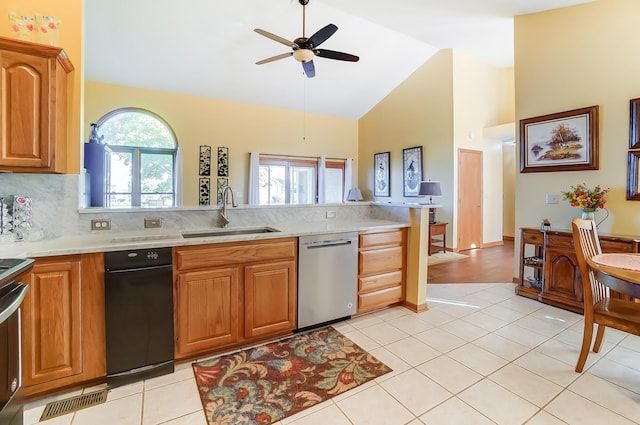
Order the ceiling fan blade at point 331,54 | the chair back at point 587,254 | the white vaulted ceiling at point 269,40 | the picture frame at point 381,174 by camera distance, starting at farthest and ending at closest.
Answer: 1. the picture frame at point 381,174
2. the white vaulted ceiling at point 269,40
3. the ceiling fan blade at point 331,54
4. the chair back at point 587,254


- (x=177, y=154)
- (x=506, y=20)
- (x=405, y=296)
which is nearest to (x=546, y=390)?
(x=405, y=296)

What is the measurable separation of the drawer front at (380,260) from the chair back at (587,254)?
1394 millimetres

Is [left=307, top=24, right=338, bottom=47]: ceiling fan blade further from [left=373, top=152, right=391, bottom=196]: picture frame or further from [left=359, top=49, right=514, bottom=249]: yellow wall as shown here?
[left=373, top=152, right=391, bottom=196]: picture frame

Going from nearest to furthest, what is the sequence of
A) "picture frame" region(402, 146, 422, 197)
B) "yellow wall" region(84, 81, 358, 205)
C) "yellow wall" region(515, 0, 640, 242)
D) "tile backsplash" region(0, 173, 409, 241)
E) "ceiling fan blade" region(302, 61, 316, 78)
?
"tile backsplash" region(0, 173, 409, 241) → "yellow wall" region(515, 0, 640, 242) → "ceiling fan blade" region(302, 61, 316, 78) → "yellow wall" region(84, 81, 358, 205) → "picture frame" region(402, 146, 422, 197)

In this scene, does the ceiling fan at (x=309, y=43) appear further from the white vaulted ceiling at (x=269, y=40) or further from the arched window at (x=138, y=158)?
the arched window at (x=138, y=158)

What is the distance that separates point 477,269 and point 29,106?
5455 millimetres

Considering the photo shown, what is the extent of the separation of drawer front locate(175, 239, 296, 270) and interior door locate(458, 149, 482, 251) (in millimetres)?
4790

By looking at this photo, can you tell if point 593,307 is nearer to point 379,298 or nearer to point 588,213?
point 588,213

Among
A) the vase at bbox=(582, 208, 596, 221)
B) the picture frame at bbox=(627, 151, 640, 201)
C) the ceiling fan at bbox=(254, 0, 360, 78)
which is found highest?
the ceiling fan at bbox=(254, 0, 360, 78)

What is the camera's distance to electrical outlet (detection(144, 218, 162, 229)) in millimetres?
2352

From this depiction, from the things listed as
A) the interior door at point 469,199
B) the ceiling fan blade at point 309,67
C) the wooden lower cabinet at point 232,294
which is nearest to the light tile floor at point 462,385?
the wooden lower cabinet at point 232,294

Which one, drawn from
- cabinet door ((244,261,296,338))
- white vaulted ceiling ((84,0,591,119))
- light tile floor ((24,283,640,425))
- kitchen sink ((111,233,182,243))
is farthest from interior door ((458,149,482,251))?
kitchen sink ((111,233,182,243))

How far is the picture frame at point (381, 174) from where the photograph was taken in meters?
7.24

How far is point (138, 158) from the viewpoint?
18.1 ft
